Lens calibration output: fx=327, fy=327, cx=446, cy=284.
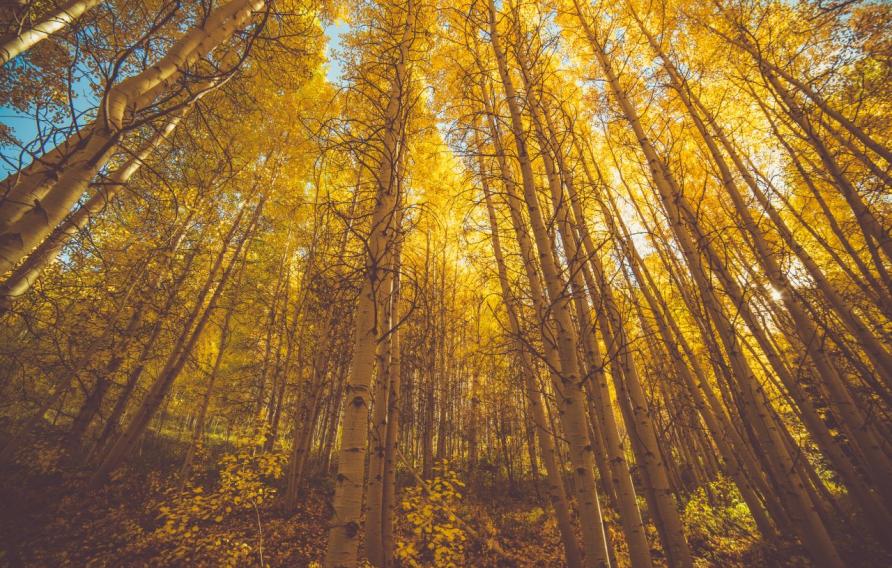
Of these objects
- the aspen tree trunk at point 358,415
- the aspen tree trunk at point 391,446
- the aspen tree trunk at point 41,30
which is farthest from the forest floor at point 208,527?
the aspen tree trunk at point 41,30

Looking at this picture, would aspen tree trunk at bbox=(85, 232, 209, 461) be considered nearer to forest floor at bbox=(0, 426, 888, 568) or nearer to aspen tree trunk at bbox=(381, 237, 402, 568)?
forest floor at bbox=(0, 426, 888, 568)

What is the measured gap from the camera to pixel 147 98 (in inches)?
100

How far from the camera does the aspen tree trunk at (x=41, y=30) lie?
2242mm

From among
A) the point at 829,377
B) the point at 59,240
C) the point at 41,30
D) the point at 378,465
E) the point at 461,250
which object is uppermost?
the point at 461,250

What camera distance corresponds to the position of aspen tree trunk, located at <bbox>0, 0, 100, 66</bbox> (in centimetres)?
224

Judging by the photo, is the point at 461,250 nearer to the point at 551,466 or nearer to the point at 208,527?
the point at 551,466

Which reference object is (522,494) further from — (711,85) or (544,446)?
(711,85)

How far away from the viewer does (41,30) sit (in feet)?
7.45

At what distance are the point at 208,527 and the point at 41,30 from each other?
7271 mm

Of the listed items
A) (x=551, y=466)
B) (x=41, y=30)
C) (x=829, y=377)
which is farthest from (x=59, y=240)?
(x=829, y=377)

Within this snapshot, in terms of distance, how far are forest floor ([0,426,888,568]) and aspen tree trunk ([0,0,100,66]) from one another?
512cm

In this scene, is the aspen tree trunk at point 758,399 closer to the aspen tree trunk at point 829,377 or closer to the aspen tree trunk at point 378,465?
the aspen tree trunk at point 829,377

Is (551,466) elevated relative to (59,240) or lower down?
lower down

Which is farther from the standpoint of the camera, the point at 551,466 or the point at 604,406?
the point at 551,466
